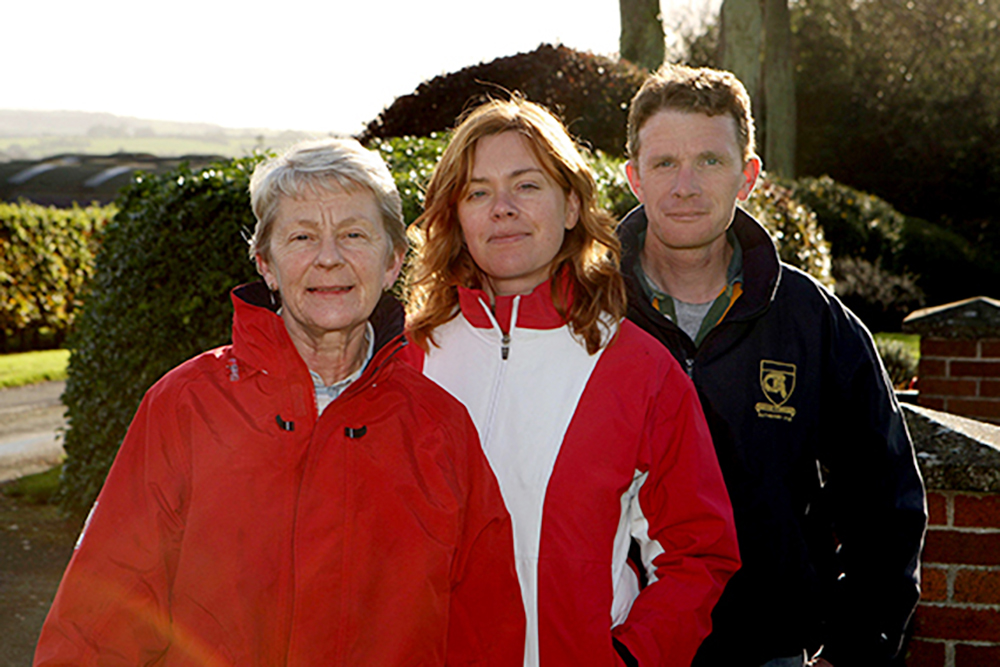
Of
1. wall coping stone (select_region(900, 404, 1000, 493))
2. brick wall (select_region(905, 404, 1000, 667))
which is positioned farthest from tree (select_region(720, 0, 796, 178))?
brick wall (select_region(905, 404, 1000, 667))

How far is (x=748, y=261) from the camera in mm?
2541

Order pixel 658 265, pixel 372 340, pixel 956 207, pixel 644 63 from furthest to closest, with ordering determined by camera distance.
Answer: pixel 956 207, pixel 644 63, pixel 658 265, pixel 372 340

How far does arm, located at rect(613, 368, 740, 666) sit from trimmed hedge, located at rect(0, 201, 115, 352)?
12.8 m

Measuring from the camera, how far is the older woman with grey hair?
1.81m

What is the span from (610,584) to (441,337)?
80 cm

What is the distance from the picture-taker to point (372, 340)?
7.32 feet

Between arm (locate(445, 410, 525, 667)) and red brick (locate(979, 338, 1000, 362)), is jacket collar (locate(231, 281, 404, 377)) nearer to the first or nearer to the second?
arm (locate(445, 410, 525, 667))

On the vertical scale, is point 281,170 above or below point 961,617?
above

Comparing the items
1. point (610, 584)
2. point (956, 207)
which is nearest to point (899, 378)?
point (610, 584)

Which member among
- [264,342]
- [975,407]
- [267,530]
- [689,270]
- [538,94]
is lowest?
[975,407]

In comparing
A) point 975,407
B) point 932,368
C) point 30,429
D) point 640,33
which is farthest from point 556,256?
point 640,33

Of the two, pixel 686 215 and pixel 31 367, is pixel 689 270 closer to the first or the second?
pixel 686 215

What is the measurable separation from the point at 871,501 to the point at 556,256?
1.09m

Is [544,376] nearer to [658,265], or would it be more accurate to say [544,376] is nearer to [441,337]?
[441,337]
